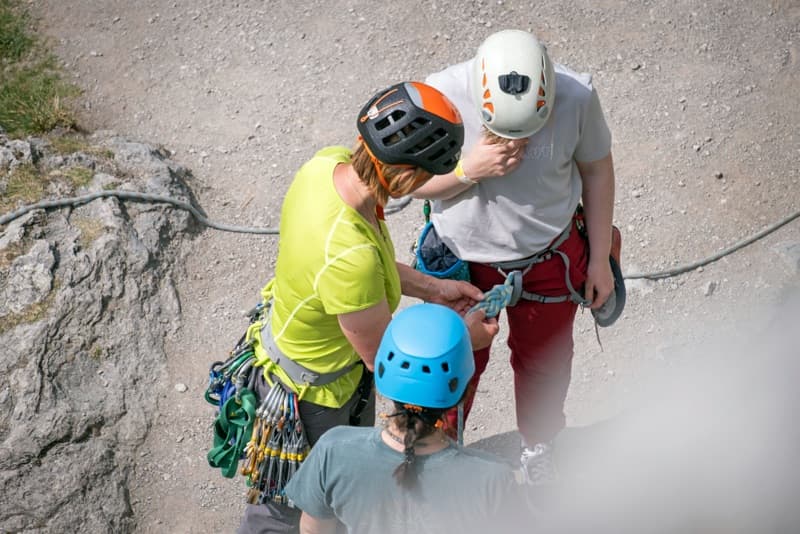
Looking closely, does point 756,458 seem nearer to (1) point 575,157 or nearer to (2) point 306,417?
(1) point 575,157

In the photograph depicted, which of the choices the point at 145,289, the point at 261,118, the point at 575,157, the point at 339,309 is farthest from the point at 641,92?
the point at 339,309

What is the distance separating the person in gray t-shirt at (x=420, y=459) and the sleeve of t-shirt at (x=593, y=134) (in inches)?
47.2

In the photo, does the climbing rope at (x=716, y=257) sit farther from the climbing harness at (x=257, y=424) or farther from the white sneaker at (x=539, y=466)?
the climbing harness at (x=257, y=424)

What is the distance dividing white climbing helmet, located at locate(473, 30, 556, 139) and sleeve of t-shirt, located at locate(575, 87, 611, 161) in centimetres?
20

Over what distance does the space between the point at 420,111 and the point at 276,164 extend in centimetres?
406

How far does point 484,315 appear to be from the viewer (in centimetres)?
338

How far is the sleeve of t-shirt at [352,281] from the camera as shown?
2.62 m

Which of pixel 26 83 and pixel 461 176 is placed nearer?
pixel 461 176

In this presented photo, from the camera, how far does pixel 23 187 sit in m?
5.61

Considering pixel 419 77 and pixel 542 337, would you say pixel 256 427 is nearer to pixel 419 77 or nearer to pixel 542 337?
pixel 542 337

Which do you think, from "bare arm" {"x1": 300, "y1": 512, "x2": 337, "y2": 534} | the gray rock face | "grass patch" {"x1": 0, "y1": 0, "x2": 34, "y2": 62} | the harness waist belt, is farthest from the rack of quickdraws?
"grass patch" {"x1": 0, "y1": 0, "x2": 34, "y2": 62}

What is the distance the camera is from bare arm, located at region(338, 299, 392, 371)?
2695mm

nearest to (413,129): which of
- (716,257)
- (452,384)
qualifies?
(452,384)

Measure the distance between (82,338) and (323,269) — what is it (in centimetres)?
303
